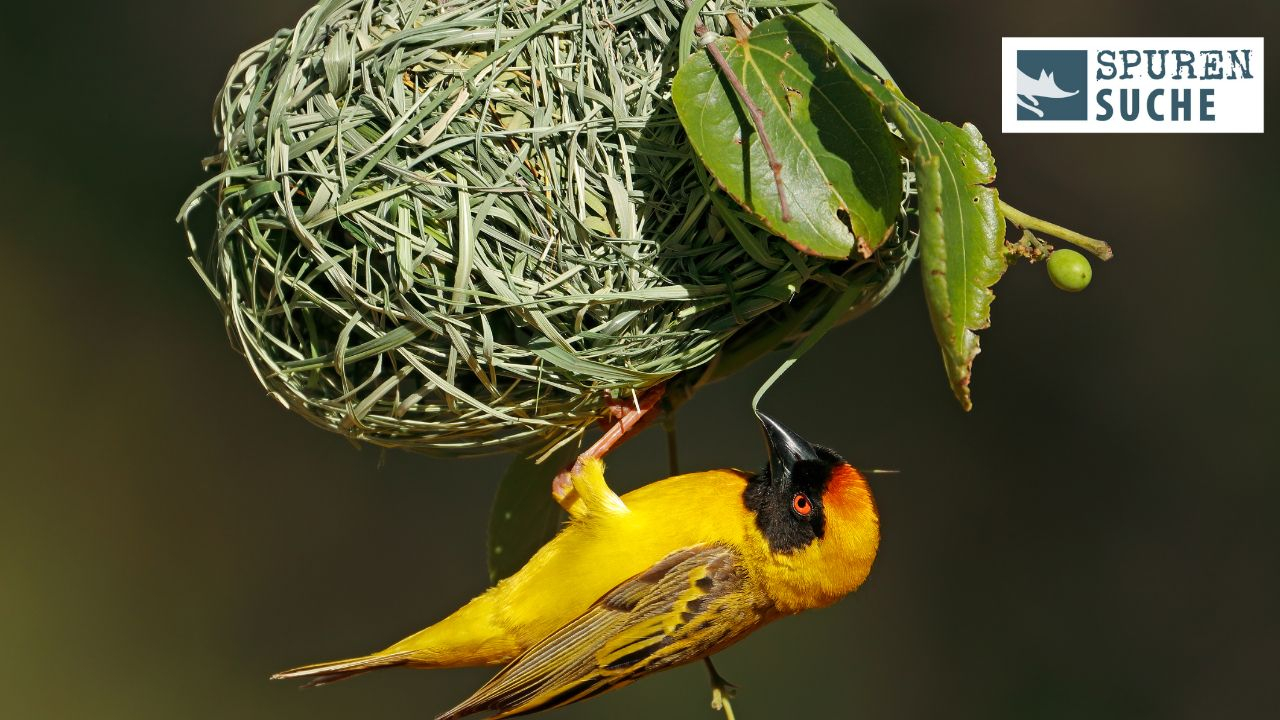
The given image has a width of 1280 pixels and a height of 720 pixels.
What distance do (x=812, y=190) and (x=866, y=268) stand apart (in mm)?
355

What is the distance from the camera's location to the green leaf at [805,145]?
1678mm

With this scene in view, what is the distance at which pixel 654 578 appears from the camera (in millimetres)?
2375

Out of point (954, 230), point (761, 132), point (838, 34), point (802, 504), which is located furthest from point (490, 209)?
point (802, 504)

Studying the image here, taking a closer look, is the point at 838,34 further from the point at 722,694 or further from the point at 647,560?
the point at 722,694

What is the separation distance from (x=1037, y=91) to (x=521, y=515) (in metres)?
1.60

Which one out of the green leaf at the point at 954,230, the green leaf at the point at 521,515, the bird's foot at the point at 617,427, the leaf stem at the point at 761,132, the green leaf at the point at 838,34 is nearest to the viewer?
the green leaf at the point at 954,230

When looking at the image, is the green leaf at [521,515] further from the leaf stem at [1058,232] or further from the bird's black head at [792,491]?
the leaf stem at [1058,232]

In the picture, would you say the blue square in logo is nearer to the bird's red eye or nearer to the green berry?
the bird's red eye

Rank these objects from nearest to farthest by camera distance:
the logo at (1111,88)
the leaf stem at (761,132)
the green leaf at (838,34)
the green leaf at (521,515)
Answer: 1. the leaf stem at (761,132)
2. the green leaf at (838,34)
3. the green leaf at (521,515)
4. the logo at (1111,88)

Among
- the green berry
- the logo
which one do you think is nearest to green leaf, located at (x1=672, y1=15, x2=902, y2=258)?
the green berry

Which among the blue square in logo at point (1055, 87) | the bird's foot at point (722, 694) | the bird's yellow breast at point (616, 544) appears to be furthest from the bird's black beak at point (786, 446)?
the blue square in logo at point (1055, 87)

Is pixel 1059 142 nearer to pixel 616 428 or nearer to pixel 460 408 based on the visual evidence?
pixel 616 428

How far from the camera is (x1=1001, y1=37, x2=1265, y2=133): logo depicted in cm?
302

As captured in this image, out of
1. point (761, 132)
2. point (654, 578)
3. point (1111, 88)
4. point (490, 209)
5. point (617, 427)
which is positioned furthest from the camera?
point (1111, 88)
